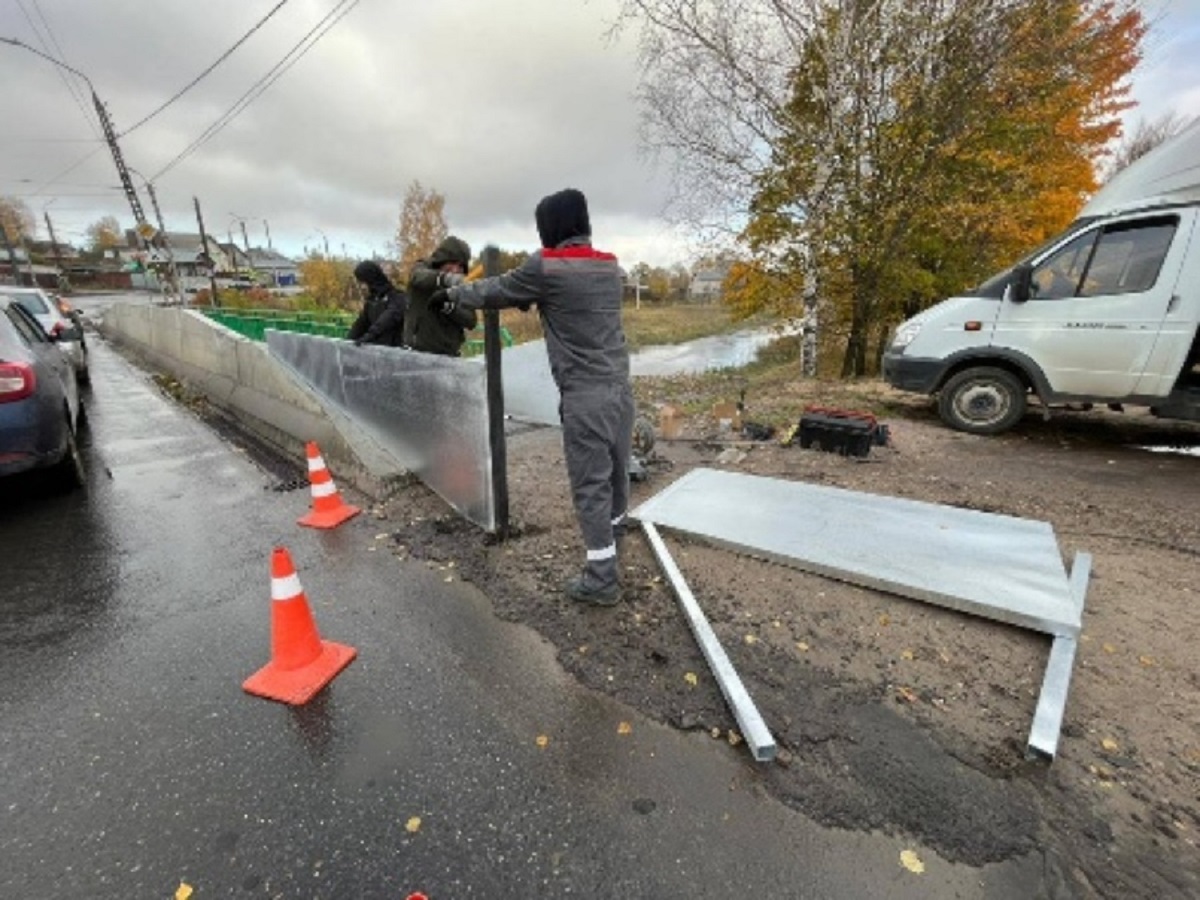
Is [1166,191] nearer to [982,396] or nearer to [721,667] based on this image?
[982,396]

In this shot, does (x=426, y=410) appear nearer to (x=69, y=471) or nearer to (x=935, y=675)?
(x=69, y=471)

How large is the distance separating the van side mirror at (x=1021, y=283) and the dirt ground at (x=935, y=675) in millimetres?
2392

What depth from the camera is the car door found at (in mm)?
5262

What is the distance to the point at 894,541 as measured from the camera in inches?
136

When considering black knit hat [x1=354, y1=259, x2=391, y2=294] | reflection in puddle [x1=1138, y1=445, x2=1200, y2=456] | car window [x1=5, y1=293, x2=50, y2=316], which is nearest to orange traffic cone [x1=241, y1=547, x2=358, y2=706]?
black knit hat [x1=354, y1=259, x2=391, y2=294]

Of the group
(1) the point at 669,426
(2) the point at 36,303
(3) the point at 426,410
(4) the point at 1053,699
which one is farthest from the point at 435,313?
(2) the point at 36,303

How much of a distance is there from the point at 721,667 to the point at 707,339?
33109 millimetres

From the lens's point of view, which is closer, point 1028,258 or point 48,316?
point 1028,258

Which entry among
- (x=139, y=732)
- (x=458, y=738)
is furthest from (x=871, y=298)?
(x=139, y=732)

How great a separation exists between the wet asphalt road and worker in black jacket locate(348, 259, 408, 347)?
3.22 meters

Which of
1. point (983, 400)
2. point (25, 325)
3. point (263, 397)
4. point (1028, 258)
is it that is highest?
point (1028, 258)

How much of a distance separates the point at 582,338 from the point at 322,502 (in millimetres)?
2650

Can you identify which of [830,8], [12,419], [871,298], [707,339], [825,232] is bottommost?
[707,339]

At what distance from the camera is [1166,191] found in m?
5.32
